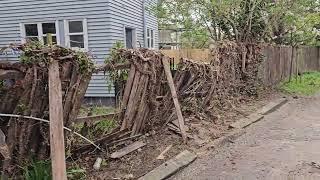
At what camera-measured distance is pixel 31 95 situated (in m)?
4.09

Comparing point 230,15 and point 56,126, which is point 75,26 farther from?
point 56,126

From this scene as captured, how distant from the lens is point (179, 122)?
6.64 m

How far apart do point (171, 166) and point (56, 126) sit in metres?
2.00

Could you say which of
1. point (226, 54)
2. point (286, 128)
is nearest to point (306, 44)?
point (226, 54)

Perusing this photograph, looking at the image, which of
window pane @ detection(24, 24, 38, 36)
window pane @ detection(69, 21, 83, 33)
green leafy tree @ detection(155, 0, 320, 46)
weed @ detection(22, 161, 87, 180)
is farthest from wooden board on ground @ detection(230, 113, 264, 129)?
window pane @ detection(24, 24, 38, 36)

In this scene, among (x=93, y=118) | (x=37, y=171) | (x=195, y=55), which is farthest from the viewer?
(x=195, y=55)

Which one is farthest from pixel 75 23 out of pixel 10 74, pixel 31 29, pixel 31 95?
pixel 10 74

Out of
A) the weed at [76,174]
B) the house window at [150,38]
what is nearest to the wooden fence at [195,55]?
the weed at [76,174]

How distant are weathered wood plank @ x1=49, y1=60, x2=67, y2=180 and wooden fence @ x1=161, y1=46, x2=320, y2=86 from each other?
6.13m

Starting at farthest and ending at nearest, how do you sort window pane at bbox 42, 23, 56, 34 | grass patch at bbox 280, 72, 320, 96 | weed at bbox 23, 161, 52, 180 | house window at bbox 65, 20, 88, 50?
1. grass patch at bbox 280, 72, 320, 96
2. window pane at bbox 42, 23, 56, 34
3. house window at bbox 65, 20, 88, 50
4. weed at bbox 23, 161, 52, 180

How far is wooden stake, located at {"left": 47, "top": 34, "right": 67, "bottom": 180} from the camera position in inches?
153

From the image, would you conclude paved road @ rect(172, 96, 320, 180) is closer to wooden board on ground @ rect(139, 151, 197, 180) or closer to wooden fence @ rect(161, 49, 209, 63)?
wooden board on ground @ rect(139, 151, 197, 180)

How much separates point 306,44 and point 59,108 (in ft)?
70.1

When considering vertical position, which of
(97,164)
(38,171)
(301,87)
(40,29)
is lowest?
(301,87)
